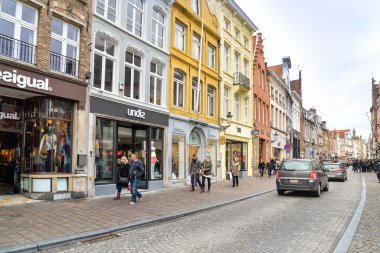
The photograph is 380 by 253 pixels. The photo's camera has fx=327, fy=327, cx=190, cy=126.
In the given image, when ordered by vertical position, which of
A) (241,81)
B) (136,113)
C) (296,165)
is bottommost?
(296,165)

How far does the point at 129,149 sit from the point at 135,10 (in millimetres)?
6734

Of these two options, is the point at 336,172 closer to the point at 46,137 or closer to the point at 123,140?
the point at 123,140

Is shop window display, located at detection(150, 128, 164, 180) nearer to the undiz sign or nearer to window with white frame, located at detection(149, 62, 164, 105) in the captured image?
the undiz sign

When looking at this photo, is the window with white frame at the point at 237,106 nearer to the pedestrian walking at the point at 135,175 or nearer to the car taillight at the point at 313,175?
the car taillight at the point at 313,175

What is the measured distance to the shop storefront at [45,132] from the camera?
36.4 feet

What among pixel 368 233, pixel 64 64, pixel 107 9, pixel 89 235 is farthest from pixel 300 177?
pixel 107 9

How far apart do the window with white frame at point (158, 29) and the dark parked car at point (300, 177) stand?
8.88 m

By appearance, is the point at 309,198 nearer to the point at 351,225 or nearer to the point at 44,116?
the point at 351,225

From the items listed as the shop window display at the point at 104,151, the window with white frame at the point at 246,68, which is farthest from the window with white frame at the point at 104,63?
the window with white frame at the point at 246,68

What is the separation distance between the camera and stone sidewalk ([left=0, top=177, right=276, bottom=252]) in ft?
21.4

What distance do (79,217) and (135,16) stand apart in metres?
10.5

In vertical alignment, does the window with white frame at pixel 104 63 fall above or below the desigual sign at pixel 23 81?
above

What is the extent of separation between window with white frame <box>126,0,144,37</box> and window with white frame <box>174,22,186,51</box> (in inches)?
125

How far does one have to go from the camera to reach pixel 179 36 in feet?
63.7
